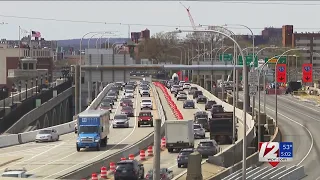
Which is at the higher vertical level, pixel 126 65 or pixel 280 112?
pixel 126 65

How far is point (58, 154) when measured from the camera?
175 feet

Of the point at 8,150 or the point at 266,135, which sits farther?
the point at 266,135

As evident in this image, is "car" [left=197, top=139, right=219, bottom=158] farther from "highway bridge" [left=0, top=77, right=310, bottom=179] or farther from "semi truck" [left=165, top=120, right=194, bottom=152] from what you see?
"semi truck" [left=165, top=120, right=194, bottom=152]

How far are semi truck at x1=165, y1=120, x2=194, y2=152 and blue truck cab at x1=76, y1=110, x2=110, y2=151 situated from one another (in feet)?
15.1

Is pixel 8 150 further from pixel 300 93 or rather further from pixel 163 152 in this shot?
pixel 300 93

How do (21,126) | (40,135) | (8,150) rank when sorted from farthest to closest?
(21,126), (40,135), (8,150)

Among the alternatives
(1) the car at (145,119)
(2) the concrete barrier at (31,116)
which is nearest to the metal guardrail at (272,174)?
(1) the car at (145,119)

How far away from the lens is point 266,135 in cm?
6425

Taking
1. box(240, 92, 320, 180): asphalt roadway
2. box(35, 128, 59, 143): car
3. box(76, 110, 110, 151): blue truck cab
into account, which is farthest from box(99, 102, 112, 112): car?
Answer: box(76, 110, 110, 151): blue truck cab

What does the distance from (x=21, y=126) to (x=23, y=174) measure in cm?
4490

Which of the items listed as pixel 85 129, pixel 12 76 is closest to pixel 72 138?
pixel 85 129

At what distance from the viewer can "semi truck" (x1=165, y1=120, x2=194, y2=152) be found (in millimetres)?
52656

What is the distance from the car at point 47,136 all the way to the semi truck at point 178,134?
14.1m

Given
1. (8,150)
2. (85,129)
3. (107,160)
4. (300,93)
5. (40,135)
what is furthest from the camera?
(300,93)
